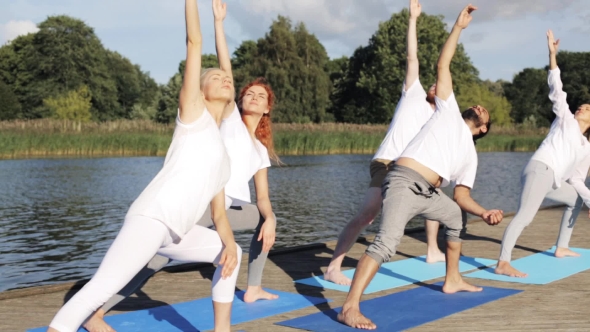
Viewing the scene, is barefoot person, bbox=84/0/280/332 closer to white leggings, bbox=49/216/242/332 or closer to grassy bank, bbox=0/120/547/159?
white leggings, bbox=49/216/242/332

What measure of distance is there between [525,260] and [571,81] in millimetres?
74003

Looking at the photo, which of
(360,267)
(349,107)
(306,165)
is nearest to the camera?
(360,267)

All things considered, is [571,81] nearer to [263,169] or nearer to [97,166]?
[97,166]

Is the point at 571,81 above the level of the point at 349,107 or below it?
above

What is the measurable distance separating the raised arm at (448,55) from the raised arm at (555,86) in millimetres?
1911

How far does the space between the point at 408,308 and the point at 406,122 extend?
157 cm

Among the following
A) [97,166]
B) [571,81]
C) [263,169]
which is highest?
[571,81]

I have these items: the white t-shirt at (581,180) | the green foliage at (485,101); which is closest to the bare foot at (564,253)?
the white t-shirt at (581,180)

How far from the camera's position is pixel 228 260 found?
3.90 meters

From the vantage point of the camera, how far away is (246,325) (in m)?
4.74

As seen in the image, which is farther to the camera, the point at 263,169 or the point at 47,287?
the point at 47,287

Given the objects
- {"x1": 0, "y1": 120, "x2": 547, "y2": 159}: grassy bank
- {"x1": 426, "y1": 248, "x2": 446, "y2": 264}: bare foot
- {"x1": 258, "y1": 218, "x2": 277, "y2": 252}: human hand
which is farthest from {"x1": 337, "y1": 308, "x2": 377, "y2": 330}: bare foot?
{"x1": 0, "y1": 120, "x2": 547, "y2": 159}: grassy bank

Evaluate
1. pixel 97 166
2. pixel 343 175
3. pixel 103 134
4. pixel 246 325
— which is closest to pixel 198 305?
pixel 246 325

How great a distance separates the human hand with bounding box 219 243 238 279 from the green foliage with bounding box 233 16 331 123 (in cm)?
5243
